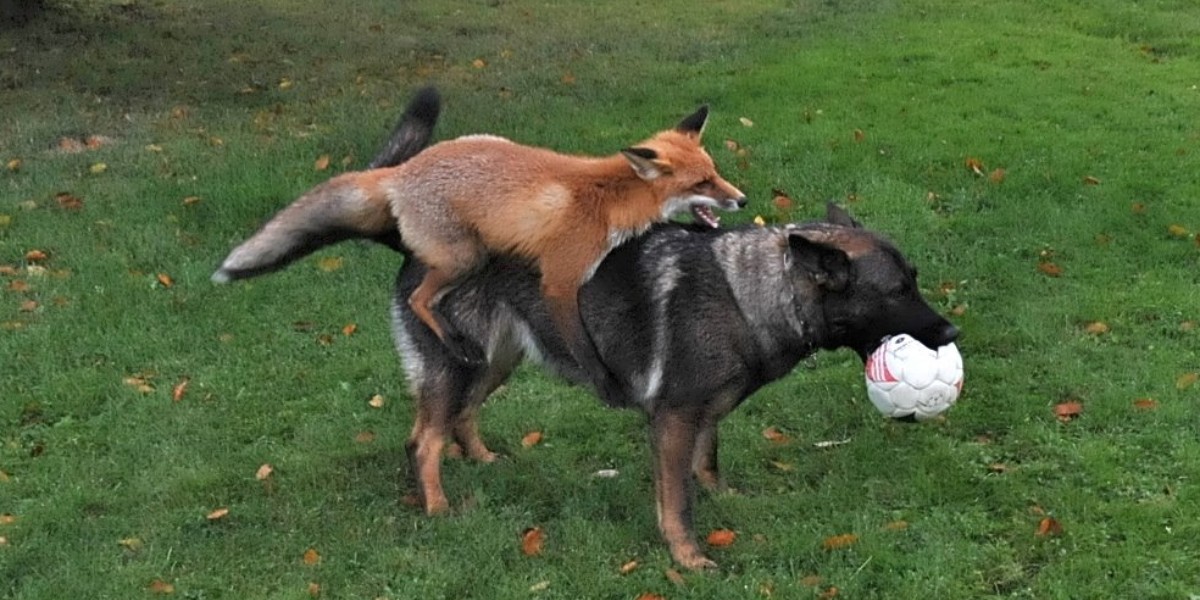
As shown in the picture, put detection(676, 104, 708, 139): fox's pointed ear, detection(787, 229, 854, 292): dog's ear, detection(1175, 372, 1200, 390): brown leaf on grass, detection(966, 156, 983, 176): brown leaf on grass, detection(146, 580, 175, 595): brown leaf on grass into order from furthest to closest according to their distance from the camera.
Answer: detection(966, 156, 983, 176): brown leaf on grass < detection(1175, 372, 1200, 390): brown leaf on grass < detection(676, 104, 708, 139): fox's pointed ear < detection(146, 580, 175, 595): brown leaf on grass < detection(787, 229, 854, 292): dog's ear

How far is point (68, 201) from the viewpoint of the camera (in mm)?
9648

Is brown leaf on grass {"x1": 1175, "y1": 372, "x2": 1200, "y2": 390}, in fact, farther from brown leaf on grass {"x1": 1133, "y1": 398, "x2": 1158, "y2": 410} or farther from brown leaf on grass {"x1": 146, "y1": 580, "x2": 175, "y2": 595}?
brown leaf on grass {"x1": 146, "y1": 580, "x2": 175, "y2": 595}

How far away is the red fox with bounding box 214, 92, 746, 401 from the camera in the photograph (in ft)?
17.3

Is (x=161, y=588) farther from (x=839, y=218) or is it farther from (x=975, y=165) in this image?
(x=975, y=165)

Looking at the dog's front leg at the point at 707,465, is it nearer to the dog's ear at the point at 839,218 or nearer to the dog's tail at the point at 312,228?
the dog's ear at the point at 839,218

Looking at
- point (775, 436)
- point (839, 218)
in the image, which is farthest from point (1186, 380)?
point (839, 218)

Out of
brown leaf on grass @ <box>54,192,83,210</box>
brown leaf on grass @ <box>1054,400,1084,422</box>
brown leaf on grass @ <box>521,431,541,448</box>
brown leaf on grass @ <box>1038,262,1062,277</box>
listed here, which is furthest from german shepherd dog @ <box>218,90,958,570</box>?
brown leaf on grass @ <box>54,192,83,210</box>

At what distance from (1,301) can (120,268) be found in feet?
2.56

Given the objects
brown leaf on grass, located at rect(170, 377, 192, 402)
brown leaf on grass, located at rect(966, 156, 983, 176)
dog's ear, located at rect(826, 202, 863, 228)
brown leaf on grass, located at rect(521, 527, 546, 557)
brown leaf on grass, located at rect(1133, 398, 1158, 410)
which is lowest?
brown leaf on grass, located at rect(170, 377, 192, 402)

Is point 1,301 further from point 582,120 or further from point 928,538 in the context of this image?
point 928,538

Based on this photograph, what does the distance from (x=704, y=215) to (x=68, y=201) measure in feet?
19.8

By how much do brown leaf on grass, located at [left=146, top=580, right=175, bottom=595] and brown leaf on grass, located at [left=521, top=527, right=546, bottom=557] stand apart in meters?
1.43

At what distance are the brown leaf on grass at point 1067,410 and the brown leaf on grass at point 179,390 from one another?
15.1ft

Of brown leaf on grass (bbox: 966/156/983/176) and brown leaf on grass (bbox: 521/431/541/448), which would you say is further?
brown leaf on grass (bbox: 966/156/983/176)
